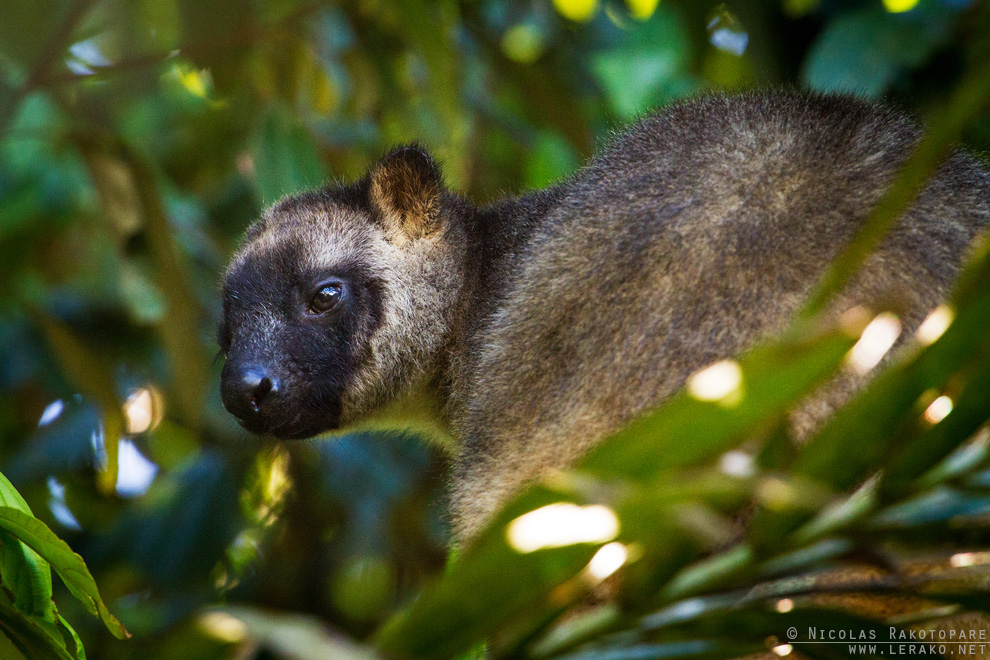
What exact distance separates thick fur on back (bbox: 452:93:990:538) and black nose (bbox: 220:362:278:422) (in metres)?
0.74

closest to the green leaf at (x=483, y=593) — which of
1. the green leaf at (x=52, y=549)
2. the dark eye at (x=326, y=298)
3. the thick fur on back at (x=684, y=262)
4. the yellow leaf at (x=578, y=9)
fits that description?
the green leaf at (x=52, y=549)

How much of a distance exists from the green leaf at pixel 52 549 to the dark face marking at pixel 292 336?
1454mm

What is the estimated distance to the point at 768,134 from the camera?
267 cm

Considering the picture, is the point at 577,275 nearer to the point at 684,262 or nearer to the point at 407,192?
the point at 684,262

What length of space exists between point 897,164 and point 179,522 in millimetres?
4131

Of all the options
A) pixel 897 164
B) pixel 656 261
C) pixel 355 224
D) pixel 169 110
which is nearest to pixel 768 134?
pixel 897 164

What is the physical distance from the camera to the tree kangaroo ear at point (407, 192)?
3.76m

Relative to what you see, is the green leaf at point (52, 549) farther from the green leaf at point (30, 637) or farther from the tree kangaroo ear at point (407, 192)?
the tree kangaroo ear at point (407, 192)

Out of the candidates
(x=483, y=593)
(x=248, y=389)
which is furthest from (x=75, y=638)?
(x=248, y=389)

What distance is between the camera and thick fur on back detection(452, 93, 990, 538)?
7.55 feet

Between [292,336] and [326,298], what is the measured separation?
0.73 feet

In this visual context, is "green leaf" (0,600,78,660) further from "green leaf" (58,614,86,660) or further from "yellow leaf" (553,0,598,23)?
"yellow leaf" (553,0,598,23)

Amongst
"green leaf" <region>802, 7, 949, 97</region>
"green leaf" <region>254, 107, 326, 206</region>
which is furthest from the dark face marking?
"green leaf" <region>802, 7, 949, 97</region>

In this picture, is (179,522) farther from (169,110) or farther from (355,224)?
→ (169,110)
